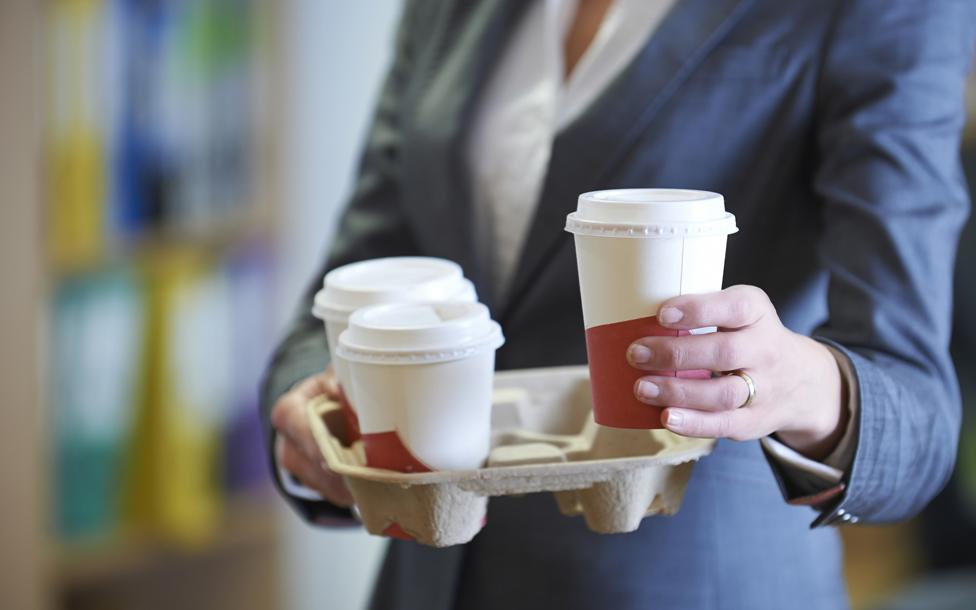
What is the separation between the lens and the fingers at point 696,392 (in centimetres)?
63

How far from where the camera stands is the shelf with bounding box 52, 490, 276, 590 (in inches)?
71.5

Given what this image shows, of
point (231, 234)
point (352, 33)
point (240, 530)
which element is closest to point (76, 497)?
point (240, 530)

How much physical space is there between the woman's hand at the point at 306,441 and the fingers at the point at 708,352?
30 cm

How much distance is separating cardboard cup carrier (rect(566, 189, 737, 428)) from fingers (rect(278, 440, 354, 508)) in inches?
9.8

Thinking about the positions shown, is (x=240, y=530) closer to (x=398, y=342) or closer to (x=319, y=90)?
(x=319, y=90)

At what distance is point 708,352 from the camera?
62cm

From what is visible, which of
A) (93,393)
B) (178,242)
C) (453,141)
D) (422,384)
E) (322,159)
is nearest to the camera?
(422,384)

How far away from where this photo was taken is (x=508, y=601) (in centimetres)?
96

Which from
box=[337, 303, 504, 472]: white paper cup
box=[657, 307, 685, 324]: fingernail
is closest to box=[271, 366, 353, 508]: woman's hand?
box=[337, 303, 504, 472]: white paper cup

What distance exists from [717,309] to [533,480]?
17 cm

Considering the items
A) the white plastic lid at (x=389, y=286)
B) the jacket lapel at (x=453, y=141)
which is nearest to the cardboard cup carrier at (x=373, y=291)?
the white plastic lid at (x=389, y=286)

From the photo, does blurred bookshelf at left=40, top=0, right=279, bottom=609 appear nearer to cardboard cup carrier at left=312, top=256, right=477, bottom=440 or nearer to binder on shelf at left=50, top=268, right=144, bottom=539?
binder on shelf at left=50, top=268, right=144, bottom=539

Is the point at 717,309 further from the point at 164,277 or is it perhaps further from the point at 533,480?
the point at 164,277

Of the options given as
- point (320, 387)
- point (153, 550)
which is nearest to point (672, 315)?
point (320, 387)
